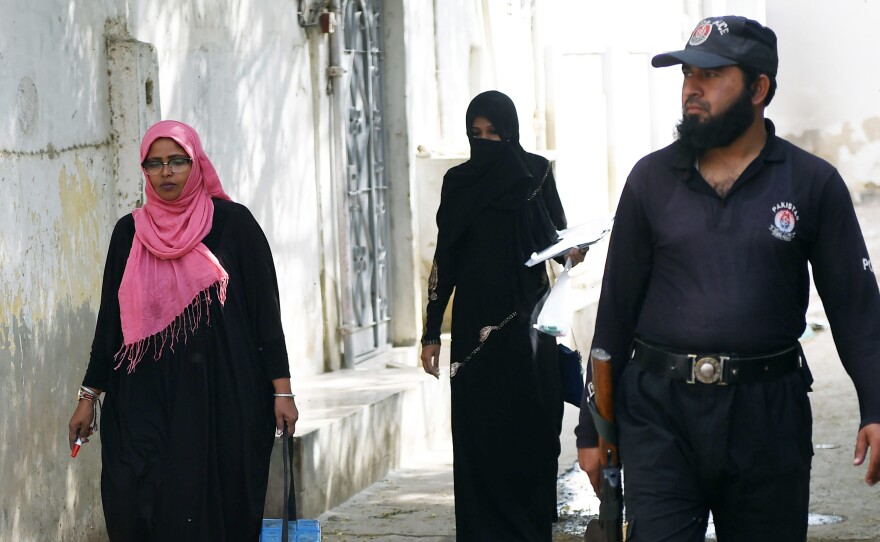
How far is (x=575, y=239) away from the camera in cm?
568

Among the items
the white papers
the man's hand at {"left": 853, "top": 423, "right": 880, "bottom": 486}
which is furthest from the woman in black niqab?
the man's hand at {"left": 853, "top": 423, "right": 880, "bottom": 486}

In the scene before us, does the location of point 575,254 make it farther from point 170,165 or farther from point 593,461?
point 593,461

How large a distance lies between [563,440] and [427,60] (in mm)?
2766

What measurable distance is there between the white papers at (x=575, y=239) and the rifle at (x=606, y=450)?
192 centimetres

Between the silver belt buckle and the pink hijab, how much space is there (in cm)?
163

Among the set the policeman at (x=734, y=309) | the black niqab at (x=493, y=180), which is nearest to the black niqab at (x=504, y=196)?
the black niqab at (x=493, y=180)

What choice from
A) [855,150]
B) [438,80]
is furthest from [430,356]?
[855,150]

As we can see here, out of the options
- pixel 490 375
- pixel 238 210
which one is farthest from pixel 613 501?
pixel 490 375

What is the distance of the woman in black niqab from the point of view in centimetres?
586

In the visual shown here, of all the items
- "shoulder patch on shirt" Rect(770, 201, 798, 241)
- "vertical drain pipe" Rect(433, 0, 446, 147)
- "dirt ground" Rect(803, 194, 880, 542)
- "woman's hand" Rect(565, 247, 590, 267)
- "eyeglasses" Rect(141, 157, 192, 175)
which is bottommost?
"dirt ground" Rect(803, 194, 880, 542)

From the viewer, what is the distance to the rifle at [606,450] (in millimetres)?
3641

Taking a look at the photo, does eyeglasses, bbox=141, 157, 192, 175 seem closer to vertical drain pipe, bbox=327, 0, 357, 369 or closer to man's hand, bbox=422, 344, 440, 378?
man's hand, bbox=422, 344, 440, 378

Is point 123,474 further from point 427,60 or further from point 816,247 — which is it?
point 427,60

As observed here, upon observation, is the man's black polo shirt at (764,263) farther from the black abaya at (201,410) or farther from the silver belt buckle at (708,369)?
the black abaya at (201,410)
